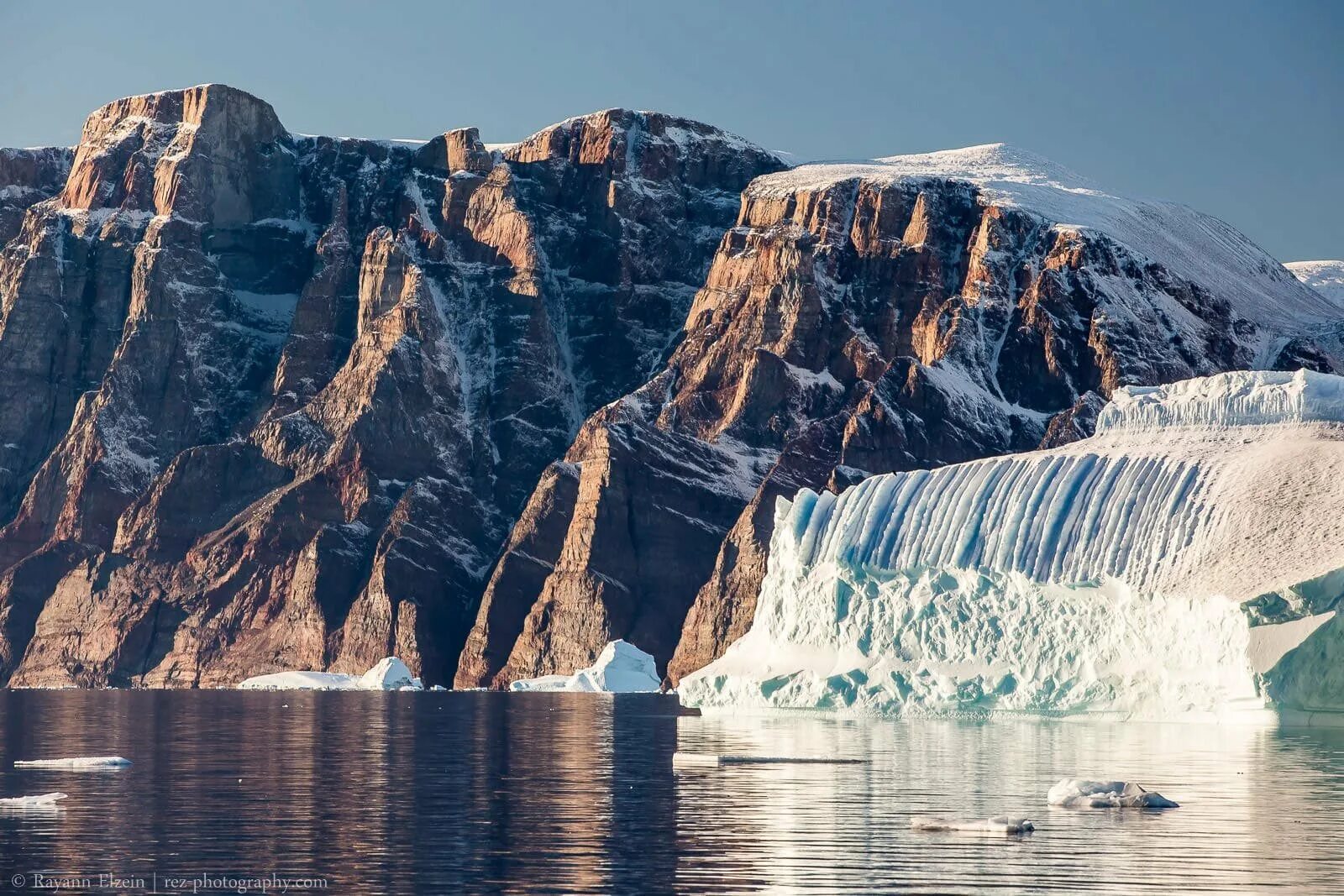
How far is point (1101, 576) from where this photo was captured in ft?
379

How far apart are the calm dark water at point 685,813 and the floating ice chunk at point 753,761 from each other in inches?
47.9

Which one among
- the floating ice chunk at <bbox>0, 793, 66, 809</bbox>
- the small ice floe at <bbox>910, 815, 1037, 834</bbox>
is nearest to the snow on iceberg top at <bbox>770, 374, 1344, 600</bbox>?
the small ice floe at <bbox>910, 815, 1037, 834</bbox>

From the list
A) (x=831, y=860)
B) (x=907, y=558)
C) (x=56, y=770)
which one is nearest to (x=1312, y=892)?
(x=831, y=860)

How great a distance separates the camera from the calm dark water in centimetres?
5156

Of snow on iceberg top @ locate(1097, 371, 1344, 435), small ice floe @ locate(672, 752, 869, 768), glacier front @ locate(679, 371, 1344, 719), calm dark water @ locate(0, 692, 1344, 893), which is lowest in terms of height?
calm dark water @ locate(0, 692, 1344, 893)

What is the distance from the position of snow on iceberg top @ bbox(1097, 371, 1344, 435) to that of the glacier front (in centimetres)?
11

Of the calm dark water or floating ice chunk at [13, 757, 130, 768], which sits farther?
floating ice chunk at [13, 757, 130, 768]

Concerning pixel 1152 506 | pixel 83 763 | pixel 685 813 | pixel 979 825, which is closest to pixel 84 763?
pixel 83 763

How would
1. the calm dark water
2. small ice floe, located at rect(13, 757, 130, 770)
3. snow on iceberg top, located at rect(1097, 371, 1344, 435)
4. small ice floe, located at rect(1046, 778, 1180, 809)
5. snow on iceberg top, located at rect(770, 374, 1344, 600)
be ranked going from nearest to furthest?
the calm dark water, small ice floe, located at rect(1046, 778, 1180, 809), small ice floe, located at rect(13, 757, 130, 770), snow on iceberg top, located at rect(770, 374, 1344, 600), snow on iceberg top, located at rect(1097, 371, 1344, 435)

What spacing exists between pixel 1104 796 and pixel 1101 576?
52.3 m

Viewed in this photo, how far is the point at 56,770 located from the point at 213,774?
6.20 m

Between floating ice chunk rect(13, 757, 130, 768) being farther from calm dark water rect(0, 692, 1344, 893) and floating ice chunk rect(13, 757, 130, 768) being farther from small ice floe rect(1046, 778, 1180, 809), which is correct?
small ice floe rect(1046, 778, 1180, 809)

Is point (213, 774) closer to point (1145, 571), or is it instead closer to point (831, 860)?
point (831, 860)

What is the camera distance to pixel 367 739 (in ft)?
358
